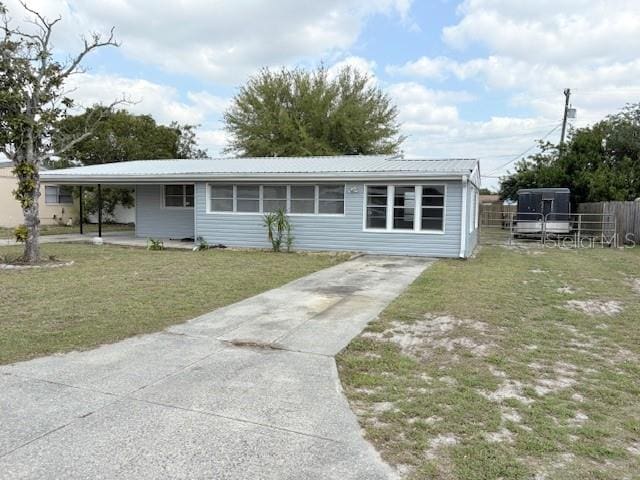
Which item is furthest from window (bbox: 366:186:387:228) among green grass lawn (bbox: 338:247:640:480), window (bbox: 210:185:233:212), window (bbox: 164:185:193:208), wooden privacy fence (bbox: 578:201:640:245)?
wooden privacy fence (bbox: 578:201:640:245)

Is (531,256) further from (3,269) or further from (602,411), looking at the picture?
(3,269)

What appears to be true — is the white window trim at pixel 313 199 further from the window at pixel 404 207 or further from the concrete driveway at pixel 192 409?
the concrete driveway at pixel 192 409

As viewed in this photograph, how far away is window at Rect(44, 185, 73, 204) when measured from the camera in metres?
24.7

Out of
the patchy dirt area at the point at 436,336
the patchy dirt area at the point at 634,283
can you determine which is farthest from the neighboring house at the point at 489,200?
the patchy dirt area at the point at 436,336

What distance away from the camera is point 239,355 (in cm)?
473

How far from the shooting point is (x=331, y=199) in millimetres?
13992

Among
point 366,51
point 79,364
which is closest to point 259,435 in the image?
point 79,364

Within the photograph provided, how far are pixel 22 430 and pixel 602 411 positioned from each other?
12.7ft

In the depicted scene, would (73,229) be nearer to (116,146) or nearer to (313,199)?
(116,146)

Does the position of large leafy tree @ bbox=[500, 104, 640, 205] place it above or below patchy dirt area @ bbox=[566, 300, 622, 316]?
above

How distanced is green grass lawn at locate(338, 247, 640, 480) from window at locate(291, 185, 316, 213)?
6.64 m

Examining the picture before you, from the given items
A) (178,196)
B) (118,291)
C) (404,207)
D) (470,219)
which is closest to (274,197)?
(404,207)

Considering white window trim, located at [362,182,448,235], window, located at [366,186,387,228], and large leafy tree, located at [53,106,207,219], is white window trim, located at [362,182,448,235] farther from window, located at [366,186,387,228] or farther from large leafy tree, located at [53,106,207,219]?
large leafy tree, located at [53,106,207,219]

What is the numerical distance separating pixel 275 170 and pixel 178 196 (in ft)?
17.5
